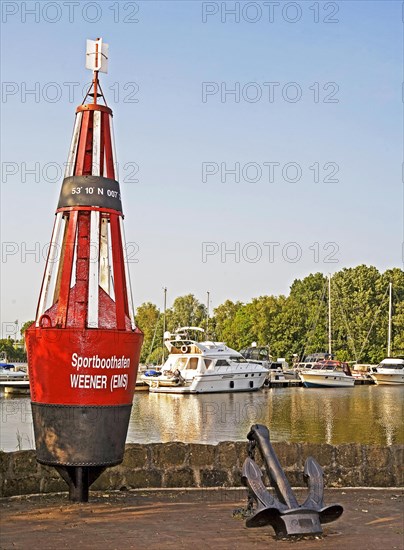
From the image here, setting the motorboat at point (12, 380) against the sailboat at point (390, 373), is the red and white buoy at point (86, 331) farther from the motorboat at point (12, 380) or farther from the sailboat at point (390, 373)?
the sailboat at point (390, 373)

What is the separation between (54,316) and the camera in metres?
9.75

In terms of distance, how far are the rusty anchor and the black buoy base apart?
7.05 ft

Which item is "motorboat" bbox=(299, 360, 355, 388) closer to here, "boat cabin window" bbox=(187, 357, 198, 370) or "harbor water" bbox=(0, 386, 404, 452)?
"harbor water" bbox=(0, 386, 404, 452)

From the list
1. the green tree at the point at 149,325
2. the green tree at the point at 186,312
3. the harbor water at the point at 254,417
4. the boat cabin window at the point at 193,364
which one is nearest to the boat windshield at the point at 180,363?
the boat cabin window at the point at 193,364

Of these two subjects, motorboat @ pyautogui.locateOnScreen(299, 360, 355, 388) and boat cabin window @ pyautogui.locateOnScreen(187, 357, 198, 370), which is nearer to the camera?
boat cabin window @ pyautogui.locateOnScreen(187, 357, 198, 370)

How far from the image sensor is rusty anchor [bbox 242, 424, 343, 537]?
8016 millimetres

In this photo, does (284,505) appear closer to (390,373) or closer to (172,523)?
(172,523)

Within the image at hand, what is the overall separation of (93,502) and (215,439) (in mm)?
21385

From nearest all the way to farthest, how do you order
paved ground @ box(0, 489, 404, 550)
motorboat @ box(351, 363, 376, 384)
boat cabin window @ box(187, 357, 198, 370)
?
paved ground @ box(0, 489, 404, 550) → boat cabin window @ box(187, 357, 198, 370) → motorboat @ box(351, 363, 376, 384)

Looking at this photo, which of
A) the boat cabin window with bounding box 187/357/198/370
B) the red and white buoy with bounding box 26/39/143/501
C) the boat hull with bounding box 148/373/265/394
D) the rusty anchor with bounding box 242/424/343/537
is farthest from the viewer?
the boat cabin window with bounding box 187/357/198/370

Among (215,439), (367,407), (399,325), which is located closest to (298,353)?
(399,325)

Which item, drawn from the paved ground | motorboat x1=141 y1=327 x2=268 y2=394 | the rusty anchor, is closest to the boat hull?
motorboat x1=141 y1=327 x2=268 y2=394

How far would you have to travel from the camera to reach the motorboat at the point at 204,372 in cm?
5756

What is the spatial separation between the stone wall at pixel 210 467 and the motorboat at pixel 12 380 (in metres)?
45.7
